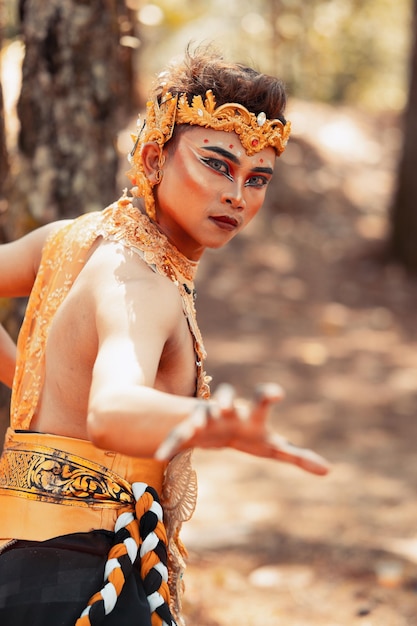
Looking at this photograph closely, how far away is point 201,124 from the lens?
209 centimetres

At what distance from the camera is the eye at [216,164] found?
207 cm

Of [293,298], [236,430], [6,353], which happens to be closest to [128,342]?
[236,430]

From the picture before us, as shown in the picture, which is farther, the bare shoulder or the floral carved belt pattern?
the floral carved belt pattern

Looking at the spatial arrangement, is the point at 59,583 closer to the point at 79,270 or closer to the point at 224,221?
the point at 79,270

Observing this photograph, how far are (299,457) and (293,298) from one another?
317 inches

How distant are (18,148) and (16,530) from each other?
7.86ft

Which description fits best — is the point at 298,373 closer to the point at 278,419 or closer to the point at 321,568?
the point at 278,419

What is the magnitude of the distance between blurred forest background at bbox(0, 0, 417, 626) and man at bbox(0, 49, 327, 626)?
448mm

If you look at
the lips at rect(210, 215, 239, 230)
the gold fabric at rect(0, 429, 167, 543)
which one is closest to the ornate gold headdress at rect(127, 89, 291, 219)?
the lips at rect(210, 215, 239, 230)

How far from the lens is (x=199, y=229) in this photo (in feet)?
6.86

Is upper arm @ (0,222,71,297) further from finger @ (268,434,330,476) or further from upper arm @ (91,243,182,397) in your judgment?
finger @ (268,434,330,476)

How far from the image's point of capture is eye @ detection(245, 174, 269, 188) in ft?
7.00

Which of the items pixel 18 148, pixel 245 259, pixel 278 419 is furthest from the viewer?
pixel 245 259

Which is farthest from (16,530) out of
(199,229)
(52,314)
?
(199,229)
